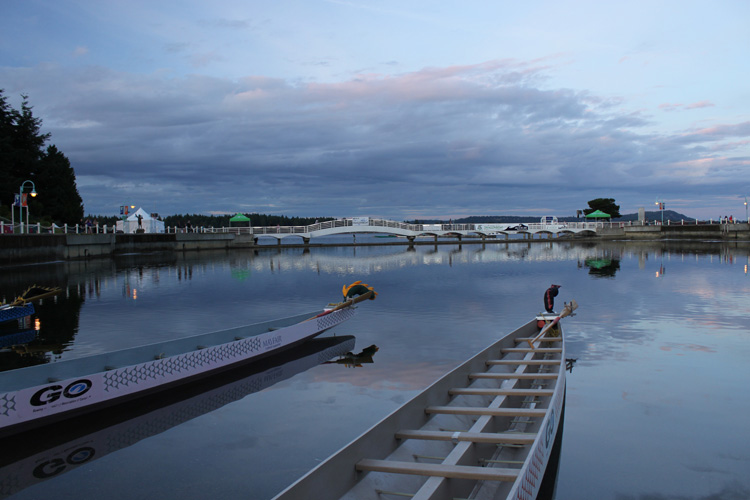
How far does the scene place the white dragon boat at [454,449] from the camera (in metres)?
5.42

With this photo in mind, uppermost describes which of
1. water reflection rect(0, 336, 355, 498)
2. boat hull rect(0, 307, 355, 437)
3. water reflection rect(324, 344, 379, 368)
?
boat hull rect(0, 307, 355, 437)

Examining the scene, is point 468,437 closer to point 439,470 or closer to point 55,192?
point 439,470

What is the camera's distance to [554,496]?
6676mm

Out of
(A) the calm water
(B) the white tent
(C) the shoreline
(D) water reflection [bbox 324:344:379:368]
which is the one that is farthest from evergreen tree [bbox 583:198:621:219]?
(D) water reflection [bbox 324:344:379:368]

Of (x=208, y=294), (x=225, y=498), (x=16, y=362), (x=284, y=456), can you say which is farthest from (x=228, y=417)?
(x=208, y=294)

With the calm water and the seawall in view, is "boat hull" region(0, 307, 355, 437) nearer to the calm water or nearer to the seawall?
the calm water

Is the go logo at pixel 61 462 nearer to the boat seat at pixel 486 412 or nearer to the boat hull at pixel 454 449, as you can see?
the boat hull at pixel 454 449

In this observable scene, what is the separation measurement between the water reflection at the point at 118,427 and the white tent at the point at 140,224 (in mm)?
63696

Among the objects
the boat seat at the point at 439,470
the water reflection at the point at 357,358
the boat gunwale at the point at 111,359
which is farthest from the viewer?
the water reflection at the point at 357,358

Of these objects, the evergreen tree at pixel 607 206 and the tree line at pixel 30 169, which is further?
the evergreen tree at pixel 607 206

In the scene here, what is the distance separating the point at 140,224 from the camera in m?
72.0

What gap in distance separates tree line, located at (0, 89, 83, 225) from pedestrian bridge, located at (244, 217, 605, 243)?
71.9ft

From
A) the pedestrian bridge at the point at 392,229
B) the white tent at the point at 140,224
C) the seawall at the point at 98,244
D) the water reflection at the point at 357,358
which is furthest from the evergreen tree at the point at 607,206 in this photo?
the water reflection at the point at 357,358

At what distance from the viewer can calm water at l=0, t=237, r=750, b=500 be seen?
7355mm
